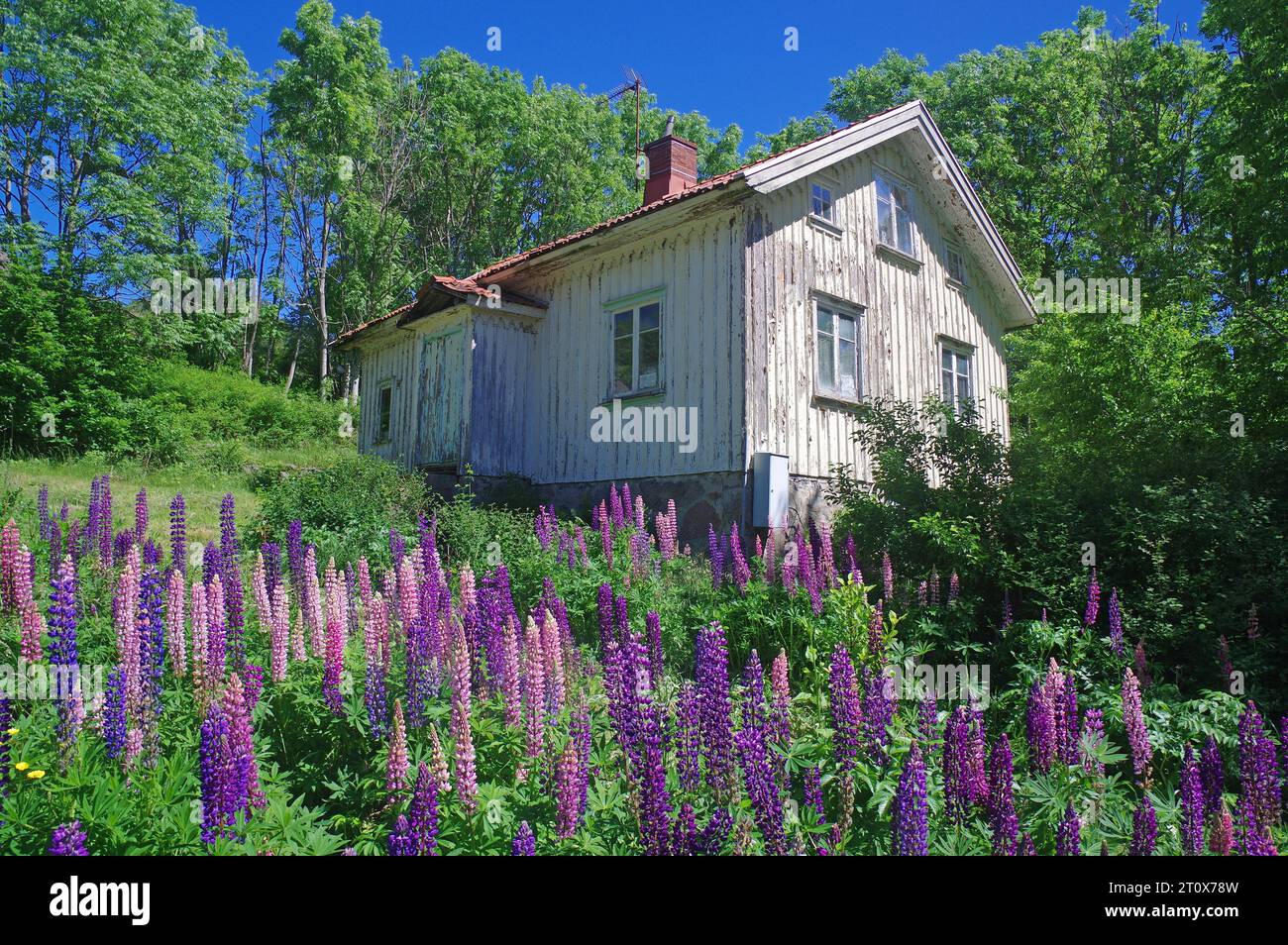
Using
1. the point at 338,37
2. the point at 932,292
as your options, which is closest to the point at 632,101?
the point at 338,37

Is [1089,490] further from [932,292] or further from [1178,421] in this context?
[932,292]

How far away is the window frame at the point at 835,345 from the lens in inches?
512

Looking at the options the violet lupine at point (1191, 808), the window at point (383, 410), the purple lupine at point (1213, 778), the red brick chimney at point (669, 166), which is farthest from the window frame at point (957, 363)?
the violet lupine at point (1191, 808)

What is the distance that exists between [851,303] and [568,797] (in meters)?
11.9

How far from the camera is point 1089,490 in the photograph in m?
8.17

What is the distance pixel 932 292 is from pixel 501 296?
8.03m

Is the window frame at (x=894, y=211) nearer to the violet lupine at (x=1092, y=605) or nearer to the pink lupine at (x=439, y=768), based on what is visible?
the violet lupine at (x=1092, y=605)

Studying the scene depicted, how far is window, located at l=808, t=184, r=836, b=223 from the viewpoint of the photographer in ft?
43.9

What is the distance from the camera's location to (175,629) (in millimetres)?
4262

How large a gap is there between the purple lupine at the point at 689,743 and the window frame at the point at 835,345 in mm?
9750

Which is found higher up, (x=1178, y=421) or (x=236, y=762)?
(x=1178, y=421)

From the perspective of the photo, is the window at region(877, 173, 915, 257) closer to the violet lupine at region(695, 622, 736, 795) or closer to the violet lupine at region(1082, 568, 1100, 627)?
the violet lupine at region(1082, 568, 1100, 627)

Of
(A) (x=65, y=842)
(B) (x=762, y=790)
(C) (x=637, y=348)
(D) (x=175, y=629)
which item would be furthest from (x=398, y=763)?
(C) (x=637, y=348)

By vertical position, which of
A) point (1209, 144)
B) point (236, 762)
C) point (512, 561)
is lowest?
point (236, 762)
